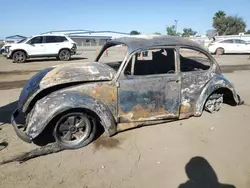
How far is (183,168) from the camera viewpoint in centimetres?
340

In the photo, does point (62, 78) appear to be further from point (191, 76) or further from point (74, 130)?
point (191, 76)

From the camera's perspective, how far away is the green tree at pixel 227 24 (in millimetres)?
66500

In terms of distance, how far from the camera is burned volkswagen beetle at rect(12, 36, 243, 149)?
146 inches

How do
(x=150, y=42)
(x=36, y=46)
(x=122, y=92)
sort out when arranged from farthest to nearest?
(x=36, y=46)
(x=150, y=42)
(x=122, y=92)

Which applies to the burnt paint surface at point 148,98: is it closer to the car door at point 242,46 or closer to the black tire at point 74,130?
the black tire at point 74,130

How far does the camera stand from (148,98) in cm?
421

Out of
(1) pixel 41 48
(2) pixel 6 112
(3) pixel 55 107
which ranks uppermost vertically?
(1) pixel 41 48

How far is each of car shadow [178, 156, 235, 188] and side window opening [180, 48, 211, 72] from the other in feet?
5.99

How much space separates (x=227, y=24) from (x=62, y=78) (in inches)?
2838

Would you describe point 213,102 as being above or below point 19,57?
below

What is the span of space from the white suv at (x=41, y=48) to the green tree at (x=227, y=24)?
200ft

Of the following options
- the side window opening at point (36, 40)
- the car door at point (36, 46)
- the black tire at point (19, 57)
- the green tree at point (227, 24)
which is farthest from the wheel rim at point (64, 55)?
the green tree at point (227, 24)

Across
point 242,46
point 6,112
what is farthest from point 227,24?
point 6,112

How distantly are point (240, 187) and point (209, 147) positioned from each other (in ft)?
3.35
